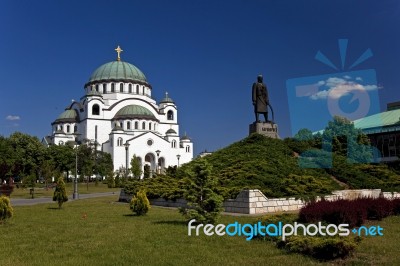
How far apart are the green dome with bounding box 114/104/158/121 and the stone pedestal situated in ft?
153

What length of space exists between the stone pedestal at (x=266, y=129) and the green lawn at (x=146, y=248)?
1320 centimetres

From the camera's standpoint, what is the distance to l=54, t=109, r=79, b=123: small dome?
72.9m

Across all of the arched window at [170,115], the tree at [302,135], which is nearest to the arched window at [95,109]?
the arched window at [170,115]

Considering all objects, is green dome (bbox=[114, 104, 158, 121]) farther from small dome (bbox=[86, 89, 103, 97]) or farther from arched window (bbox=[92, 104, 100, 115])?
small dome (bbox=[86, 89, 103, 97])

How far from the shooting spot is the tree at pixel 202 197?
1021 cm

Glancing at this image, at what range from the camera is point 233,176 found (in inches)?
678

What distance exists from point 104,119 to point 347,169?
55.9 metres

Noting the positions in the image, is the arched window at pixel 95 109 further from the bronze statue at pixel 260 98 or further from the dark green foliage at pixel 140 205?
the dark green foliage at pixel 140 205

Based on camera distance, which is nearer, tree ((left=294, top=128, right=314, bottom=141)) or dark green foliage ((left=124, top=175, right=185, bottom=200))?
dark green foliage ((left=124, top=175, right=185, bottom=200))

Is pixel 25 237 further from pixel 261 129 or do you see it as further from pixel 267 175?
pixel 261 129

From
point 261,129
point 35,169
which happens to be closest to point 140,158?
point 35,169

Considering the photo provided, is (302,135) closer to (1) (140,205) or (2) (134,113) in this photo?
(1) (140,205)

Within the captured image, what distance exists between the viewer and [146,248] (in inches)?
301

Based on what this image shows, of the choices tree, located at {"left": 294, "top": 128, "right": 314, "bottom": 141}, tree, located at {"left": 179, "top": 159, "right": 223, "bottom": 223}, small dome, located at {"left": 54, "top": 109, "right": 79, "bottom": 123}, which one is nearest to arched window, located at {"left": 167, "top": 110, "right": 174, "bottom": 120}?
small dome, located at {"left": 54, "top": 109, "right": 79, "bottom": 123}
